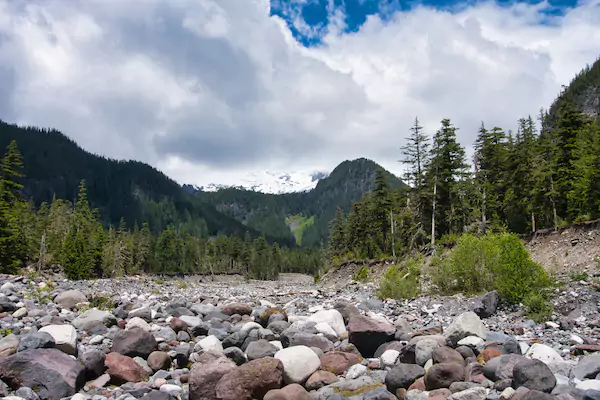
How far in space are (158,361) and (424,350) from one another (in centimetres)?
531

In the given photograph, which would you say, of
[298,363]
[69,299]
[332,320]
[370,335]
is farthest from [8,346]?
[370,335]

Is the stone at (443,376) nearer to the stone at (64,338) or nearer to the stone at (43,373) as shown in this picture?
the stone at (43,373)

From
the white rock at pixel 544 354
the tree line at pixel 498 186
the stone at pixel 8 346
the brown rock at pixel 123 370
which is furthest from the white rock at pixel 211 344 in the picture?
the tree line at pixel 498 186

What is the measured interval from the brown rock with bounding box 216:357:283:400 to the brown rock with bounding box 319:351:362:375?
4.38 feet

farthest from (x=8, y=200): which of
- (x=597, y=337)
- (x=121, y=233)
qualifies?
(x=121, y=233)

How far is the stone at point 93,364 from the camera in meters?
7.37

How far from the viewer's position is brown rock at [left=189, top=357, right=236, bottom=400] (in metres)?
6.55

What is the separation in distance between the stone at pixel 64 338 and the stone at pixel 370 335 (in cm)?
592

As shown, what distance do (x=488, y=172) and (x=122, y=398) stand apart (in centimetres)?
4070

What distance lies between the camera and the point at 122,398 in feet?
21.0

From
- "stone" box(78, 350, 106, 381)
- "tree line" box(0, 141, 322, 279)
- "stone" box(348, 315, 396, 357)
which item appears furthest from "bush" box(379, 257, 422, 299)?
"tree line" box(0, 141, 322, 279)

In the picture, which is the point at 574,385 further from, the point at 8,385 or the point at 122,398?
the point at 8,385

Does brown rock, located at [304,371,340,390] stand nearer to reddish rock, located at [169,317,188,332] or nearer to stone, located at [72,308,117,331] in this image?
reddish rock, located at [169,317,188,332]

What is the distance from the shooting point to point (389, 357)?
25.6ft
